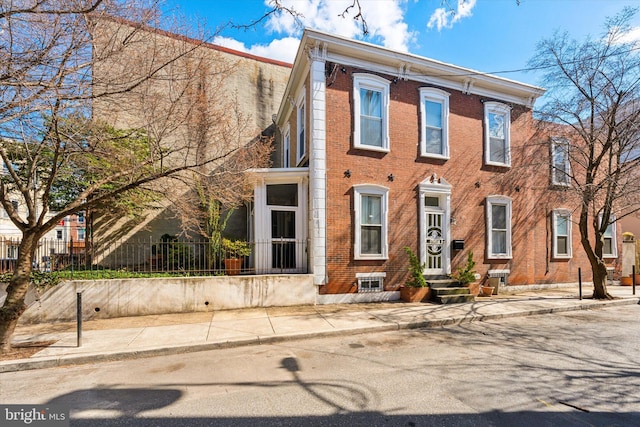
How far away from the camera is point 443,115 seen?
1163 cm

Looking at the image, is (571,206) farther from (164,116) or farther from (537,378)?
(164,116)

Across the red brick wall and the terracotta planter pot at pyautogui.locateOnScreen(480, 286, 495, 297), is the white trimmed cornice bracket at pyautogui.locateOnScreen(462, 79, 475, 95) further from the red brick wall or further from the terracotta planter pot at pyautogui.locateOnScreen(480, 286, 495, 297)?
the terracotta planter pot at pyautogui.locateOnScreen(480, 286, 495, 297)

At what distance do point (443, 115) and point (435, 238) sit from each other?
451cm

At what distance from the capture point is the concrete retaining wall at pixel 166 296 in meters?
7.92

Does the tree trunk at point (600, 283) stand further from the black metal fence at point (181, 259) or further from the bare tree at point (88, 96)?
the bare tree at point (88, 96)

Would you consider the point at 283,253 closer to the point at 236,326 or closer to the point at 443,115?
the point at 236,326

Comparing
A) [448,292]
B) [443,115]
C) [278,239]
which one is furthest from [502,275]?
[278,239]

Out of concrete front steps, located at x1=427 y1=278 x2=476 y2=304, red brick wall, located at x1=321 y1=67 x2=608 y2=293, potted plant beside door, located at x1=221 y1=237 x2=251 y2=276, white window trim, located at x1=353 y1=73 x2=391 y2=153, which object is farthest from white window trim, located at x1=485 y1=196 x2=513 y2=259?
potted plant beside door, located at x1=221 y1=237 x2=251 y2=276

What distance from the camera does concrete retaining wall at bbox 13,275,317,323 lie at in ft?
26.0

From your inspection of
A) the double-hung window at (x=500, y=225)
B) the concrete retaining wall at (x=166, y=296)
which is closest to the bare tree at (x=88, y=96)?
the concrete retaining wall at (x=166, y=296)

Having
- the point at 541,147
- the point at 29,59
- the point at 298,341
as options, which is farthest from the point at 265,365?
the point at 541,147

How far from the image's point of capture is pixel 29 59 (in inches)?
189

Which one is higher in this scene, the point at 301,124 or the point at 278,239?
the point at 301,124

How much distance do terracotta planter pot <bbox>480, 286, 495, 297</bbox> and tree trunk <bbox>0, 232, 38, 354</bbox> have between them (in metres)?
12.8
